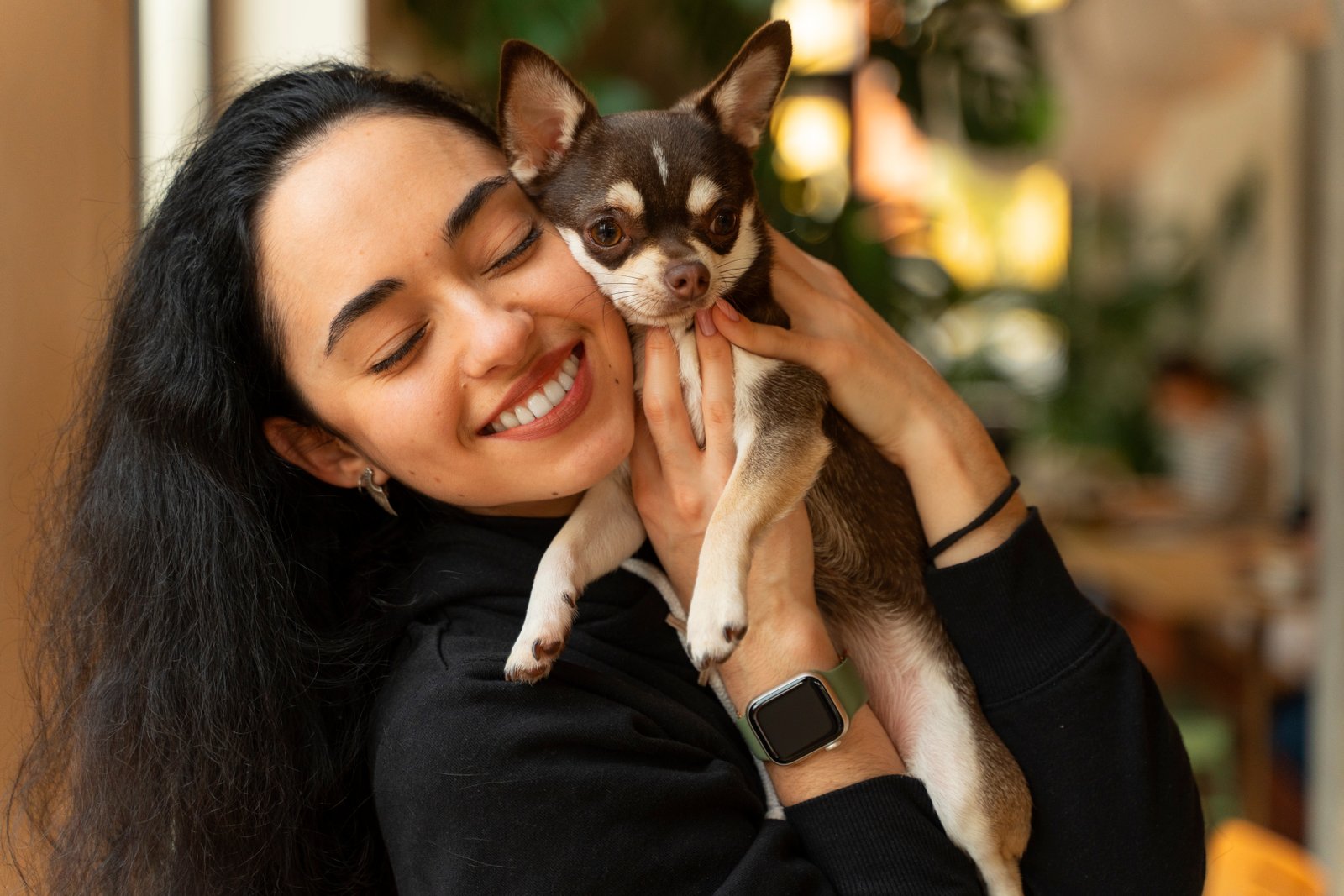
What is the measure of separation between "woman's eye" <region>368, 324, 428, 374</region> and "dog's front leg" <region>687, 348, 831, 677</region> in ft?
1.60

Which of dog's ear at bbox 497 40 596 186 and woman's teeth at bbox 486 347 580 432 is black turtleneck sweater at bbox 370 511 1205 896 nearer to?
woman's teeth at bbox 486 347 580 432

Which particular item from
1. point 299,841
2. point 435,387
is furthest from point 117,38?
point 299,841

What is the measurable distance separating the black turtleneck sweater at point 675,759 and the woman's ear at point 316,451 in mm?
148

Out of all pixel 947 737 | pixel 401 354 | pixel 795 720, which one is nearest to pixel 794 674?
pixel 795 720

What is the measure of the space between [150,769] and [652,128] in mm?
1175

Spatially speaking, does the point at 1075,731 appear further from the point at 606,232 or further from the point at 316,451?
the point at 316,451

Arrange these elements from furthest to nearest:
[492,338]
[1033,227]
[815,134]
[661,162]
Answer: [1033,227], [815,134], [661,162], [492,338]

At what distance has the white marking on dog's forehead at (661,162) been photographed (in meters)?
1.66

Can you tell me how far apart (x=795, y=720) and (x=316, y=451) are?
0.79 meters

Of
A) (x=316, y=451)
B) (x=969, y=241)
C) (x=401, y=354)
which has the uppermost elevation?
(x=401, y=354)

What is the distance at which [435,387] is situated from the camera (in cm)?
137

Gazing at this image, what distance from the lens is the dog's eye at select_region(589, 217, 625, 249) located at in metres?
1.65

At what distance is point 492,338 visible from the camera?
1.34 metres

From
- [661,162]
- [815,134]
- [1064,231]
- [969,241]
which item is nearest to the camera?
[661,162]
